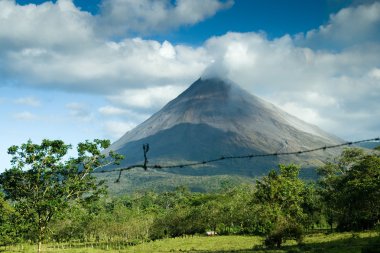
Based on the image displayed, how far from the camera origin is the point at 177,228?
90875 mm

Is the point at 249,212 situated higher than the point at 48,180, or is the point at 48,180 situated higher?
the point at 48,180

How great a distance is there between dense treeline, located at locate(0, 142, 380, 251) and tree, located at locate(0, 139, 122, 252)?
17 cm

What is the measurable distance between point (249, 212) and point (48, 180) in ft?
196

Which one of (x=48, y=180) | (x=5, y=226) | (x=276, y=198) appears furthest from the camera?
(x=276, y=198)

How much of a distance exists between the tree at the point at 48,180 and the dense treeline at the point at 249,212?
0.55 ft

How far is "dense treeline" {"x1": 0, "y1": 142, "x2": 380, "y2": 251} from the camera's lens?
1272 inches

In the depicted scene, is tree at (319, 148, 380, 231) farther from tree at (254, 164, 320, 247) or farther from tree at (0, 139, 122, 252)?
tree at (0, 139, 122, 252)

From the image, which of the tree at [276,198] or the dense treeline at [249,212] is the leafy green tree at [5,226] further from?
the tree at [276,198]

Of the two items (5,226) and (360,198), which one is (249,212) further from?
(5,226)

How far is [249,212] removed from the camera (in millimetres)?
83812

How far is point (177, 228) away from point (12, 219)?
60.7 meters

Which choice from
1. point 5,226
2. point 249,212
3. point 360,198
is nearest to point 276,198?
point 360,198

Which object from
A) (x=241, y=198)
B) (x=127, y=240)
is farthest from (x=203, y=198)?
(x=127, y=240)

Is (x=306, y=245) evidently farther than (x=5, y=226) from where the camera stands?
No
